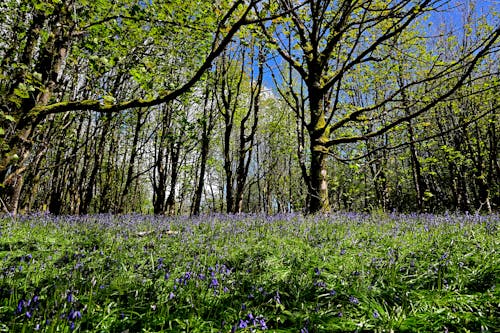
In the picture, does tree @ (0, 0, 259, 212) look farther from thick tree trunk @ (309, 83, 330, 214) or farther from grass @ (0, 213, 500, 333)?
thick tree trunk @ (309, 83, 330, 214)

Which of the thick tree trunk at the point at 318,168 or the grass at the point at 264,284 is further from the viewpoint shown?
the thick tree trunk at the point at 318,168

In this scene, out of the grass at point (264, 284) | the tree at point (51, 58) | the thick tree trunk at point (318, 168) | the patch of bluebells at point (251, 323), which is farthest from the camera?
the thick tree trunk at point (318, 168)

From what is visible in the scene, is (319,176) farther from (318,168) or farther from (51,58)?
(51,58)

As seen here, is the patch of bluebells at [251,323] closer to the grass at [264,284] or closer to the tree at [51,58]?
the grass at [264,284]

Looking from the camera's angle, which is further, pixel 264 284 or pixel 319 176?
pixel 319 176

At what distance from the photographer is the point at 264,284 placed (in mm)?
3781

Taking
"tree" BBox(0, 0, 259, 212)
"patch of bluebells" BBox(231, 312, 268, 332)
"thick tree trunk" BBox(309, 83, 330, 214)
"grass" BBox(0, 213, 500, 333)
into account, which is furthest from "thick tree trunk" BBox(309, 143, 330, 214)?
"patch of bluebells" BBox(231, 312, 268, 332)

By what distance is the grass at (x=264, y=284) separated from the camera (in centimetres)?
268

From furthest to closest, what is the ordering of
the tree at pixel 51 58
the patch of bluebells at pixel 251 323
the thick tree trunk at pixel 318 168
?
the thick tree trunk at pixel 318 168 < the tree at pixel 51 58 < the patch of bluebells at pixel 251 323

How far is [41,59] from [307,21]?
840 centimetres

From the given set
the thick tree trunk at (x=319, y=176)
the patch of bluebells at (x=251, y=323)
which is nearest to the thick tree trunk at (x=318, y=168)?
the thick tree trunk at (x=319, y=176)

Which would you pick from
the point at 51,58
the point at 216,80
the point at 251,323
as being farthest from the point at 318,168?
the point at 216,80

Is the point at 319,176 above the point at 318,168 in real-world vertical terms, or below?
below

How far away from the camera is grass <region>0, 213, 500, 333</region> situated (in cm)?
268
